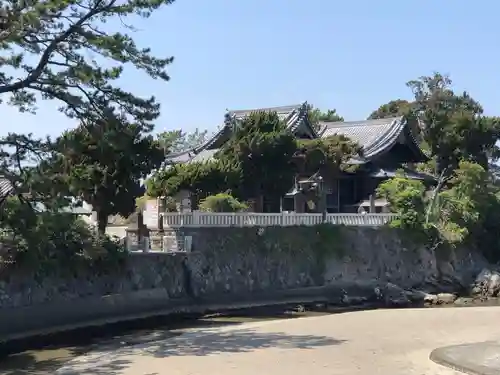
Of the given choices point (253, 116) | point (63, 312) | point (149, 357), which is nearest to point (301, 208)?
point (253, 116)

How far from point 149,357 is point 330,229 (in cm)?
1561

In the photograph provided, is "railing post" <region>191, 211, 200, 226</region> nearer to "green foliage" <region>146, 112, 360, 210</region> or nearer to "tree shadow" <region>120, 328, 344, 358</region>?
"green foliage" <region>146, 112, 360, 210</region>

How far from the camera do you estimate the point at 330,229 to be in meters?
31.8

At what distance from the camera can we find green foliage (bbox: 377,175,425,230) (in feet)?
112

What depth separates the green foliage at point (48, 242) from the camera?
59.8 feet

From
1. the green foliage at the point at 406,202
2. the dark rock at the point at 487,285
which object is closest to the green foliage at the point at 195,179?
the green foliage at the point at 406,202

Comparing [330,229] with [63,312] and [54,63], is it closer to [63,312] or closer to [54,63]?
[63,312]

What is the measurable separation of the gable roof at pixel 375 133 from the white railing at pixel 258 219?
17.2 feet

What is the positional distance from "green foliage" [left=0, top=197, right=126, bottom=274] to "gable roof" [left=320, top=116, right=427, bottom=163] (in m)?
17.4

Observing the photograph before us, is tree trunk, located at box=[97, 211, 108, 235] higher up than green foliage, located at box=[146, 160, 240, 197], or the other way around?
green foliage, located at box=[146, 160, 240, 197]

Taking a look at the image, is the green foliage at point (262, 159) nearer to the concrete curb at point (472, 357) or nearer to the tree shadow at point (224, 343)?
the tree shadow at point (224, 343)

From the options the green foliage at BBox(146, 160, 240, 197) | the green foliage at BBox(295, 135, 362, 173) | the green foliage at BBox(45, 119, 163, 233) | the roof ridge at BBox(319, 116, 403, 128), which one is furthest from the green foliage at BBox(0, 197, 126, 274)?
the roof ridge at BBox(319, 116, 403, 128)

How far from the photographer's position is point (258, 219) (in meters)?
30.0

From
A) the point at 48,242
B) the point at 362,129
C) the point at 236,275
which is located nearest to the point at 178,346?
the point at 48,242
